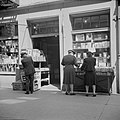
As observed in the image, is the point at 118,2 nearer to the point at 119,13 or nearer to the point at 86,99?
the point at 119,13

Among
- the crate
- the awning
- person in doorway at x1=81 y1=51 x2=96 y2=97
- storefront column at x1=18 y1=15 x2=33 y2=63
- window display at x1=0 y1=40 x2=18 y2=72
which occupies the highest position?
the awning

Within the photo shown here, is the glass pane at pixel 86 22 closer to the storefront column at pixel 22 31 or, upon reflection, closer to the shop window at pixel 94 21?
the shop window at pixel 94 21

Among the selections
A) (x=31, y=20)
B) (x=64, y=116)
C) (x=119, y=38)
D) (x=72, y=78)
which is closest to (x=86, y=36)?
(x=119, y=38)

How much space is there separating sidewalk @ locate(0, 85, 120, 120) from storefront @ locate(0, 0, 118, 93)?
1.86 meters

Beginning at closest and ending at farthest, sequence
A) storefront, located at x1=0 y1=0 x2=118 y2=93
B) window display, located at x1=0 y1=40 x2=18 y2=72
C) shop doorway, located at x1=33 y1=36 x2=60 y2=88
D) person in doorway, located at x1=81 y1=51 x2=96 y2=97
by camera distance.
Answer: person in doorway, located at x1=81 y1=51 x2=96 y2=97
storefront, located at x1=0 y1=0 x2=118 y2=93
window display, located at x1=0 y1=40 x2=18 y2=72
shop doorway, located at x1=33 y1=36 x2=60 y2=88

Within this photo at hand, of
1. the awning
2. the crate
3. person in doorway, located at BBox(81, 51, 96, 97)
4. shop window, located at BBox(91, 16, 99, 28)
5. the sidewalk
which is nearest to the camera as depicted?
the sidewalk

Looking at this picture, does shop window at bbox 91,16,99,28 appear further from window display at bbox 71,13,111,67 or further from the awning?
the awning

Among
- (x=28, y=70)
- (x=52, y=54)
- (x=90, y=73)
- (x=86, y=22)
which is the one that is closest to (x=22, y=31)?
(x=52, y=54)

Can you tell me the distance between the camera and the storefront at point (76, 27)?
8250 millimetres

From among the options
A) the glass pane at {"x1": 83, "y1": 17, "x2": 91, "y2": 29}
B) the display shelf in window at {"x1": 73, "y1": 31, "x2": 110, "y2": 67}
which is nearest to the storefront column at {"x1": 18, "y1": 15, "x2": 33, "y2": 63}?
the display shelf in window at {"x1": 73, "y1": 31, "x2": 110, "y2": 67}

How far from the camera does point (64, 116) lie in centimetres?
513

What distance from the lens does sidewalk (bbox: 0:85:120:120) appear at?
5109 millimetres

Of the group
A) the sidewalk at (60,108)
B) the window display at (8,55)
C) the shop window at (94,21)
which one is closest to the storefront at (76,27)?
the shop window at (94,21)

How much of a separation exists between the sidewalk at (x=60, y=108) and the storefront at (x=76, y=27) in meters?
1.86
